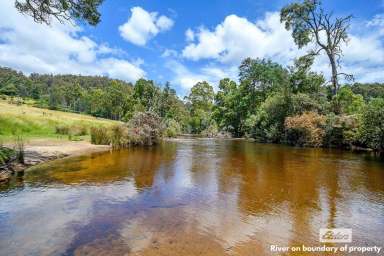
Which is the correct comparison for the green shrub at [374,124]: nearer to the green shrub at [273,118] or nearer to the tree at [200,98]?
the green shrub at [273,118]

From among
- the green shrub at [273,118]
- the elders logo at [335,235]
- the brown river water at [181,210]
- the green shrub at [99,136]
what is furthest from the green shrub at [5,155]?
the green shrub at [273,118]

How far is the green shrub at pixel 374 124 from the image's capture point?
23234 mm

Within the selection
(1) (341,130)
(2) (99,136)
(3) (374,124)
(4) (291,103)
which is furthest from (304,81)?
(2) (99,136)

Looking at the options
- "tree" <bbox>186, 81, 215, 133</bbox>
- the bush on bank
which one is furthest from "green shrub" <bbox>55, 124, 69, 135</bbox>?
"tree" <bbox>186, 81, 215, 133</bbox>

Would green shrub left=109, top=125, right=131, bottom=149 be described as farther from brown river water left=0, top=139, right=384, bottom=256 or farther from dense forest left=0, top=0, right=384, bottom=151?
brown river water left=0, top=139, right=384, bottom=256

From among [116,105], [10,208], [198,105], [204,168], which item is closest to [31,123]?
[204,168]

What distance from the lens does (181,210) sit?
28.0 feet

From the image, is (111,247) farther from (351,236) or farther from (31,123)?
(31,123)

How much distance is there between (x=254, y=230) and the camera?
22.9 feet

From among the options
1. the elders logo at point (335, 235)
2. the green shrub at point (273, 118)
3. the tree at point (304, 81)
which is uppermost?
the tree at point (304, 81)

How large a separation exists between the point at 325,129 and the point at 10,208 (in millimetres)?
30581

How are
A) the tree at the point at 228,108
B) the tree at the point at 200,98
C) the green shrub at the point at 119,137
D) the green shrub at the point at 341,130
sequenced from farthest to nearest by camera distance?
the tree at the point at 200,98
the tree at the point at 228,108
the green shrub at the point at 341,130
the green shrub at the point at 119,137

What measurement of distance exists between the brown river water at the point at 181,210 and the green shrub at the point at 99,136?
1151 centimetres

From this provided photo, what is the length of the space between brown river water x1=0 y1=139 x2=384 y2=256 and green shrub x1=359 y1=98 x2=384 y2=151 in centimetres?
1077
